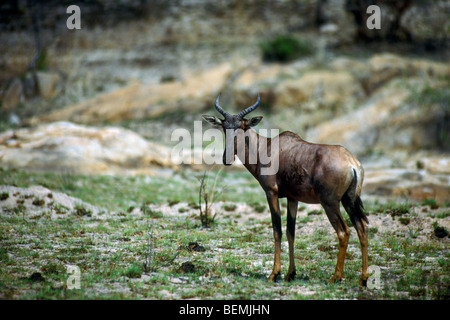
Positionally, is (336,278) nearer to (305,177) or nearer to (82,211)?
(305,177)

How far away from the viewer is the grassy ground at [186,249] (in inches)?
301

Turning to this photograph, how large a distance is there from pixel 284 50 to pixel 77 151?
1832 centimetres

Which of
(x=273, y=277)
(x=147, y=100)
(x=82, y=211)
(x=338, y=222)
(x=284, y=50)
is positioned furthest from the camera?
(x=147, y=100)

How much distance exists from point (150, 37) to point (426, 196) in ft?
101

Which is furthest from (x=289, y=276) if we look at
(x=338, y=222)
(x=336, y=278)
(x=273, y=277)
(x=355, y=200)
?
(x=355, y=200)

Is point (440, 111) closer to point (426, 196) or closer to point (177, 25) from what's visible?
point (426, 196)

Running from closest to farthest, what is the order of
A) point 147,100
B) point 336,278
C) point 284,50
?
point 336,278
point 284,50
point 147,100

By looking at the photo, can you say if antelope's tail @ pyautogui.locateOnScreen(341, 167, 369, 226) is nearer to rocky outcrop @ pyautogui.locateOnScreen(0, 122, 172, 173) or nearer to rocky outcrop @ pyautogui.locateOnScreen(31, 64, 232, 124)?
rocky outcrop @ pyautogui.locateOnScreen(0, 122, 172, 173)

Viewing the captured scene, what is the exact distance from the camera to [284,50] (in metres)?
32.6

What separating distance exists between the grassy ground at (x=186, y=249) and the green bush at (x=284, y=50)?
18.3 m

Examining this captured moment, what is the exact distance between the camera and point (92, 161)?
64.0 feet

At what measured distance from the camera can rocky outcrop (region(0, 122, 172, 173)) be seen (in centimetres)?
1869

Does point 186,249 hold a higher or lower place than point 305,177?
lower
